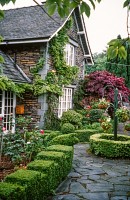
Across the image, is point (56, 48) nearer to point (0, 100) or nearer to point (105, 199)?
point (0, 100)

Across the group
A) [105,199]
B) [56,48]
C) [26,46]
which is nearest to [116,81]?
[56,48]

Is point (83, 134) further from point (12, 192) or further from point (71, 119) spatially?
point (12, 192)

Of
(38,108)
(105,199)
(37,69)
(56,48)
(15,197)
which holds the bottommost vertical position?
(105,199)

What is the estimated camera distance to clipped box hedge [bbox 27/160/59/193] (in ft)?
17.7

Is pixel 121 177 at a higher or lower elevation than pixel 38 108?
lower

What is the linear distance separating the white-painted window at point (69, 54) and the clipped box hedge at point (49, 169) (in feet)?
35.6

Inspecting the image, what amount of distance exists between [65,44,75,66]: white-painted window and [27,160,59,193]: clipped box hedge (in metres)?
10.9

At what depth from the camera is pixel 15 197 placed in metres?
4.08

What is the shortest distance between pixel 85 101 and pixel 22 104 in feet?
19.0

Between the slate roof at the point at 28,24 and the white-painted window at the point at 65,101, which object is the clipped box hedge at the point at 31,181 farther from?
the white-painted window at the point at 65,101

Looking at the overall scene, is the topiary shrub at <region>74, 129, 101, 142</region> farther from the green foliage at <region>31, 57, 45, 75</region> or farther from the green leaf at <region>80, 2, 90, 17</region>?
the green leaf at <region>80, 2, 90, 17</region>

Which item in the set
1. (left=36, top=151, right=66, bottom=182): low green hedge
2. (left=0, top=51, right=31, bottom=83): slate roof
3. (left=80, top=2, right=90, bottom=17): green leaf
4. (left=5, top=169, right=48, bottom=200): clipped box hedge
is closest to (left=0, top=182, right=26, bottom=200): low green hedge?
(left=5, top=169, right=48, bottom=200): clipped box hedge

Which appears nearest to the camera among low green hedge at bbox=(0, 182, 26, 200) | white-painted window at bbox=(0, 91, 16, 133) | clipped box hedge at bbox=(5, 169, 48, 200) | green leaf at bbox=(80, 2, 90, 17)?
green leaf at bbox=(80, 2, 90, 17)

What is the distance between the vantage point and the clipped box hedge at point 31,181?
450 centimetres
